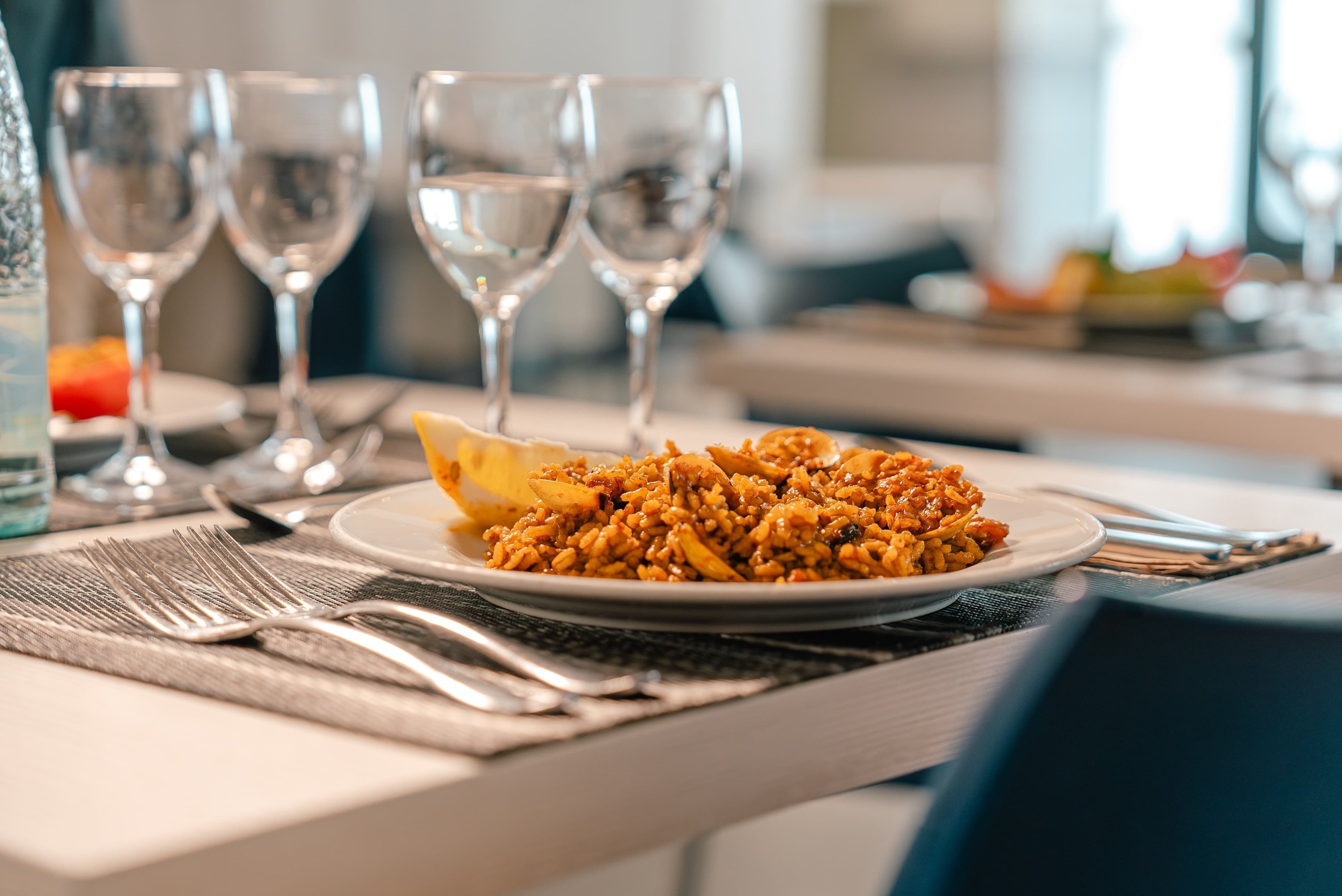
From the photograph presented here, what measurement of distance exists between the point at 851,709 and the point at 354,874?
0.17 meters

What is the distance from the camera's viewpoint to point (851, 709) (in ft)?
1.59

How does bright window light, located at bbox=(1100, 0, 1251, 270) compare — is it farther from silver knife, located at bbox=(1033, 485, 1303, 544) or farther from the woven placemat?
the woven placemat

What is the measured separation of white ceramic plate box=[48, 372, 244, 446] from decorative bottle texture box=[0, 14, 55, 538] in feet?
0.54

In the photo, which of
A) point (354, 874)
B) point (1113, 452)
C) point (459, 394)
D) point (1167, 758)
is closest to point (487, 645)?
point (354, 874)

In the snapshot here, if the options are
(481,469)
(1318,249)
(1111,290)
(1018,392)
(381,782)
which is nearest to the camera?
(381,782)

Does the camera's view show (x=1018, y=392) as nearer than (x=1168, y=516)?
No

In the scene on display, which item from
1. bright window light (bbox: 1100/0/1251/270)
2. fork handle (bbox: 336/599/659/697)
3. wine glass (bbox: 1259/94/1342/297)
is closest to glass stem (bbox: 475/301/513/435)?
fork handle (bbox: 336/599/659/697)

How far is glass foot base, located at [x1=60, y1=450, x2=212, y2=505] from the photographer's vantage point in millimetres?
830

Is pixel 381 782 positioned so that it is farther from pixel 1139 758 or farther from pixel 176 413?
pixel 176 413

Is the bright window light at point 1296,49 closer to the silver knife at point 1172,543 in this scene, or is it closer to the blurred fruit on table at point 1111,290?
the blurred fruit on table at point 1111,290

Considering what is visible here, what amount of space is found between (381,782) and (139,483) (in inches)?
20.2

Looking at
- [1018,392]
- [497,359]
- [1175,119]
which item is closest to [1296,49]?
[1175,119]

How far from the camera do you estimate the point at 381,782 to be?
15.5 inches

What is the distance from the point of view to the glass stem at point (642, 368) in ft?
2.69
